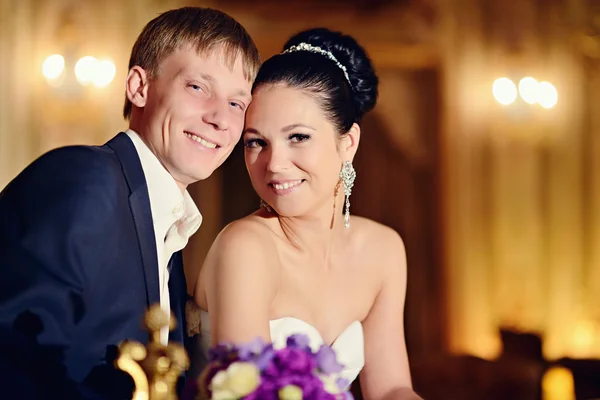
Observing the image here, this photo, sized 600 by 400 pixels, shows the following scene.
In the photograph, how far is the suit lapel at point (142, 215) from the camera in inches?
64.4

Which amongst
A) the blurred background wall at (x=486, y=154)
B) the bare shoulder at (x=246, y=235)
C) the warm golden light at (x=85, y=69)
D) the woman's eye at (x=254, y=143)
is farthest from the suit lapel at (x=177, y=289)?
the blurred background wall at (x=486, y=154)

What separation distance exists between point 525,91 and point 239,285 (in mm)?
5023

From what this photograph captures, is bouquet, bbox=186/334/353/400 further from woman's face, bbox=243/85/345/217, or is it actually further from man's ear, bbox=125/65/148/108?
man's ear, bbox=125/65/148/108

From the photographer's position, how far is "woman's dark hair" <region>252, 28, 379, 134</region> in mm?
1949

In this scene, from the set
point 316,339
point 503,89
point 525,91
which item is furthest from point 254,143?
point 525,91

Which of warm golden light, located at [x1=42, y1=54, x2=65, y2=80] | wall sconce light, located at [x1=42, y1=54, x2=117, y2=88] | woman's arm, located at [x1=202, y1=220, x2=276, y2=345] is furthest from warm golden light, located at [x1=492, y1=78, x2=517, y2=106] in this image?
woman's arm, located at [x1=202, y1=220, x2=276, y2=345]

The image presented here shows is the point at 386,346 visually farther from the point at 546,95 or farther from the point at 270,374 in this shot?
the point at 546,95

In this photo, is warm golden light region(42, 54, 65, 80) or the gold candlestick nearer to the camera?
the gold candlestick

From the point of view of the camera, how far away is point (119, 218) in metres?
1.60

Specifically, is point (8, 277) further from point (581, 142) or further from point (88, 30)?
point (581, 142)

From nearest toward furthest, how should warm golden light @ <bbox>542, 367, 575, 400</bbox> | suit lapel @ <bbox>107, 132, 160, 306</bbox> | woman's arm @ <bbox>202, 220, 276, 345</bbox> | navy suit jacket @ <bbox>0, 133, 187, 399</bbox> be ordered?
navy suit jacket @ <bbox>0, 133, 187, 399</bbox> < suit lapel @ <bbox>107, 132, 160, 306</bbox> < woman's arm @ <bbox>202, 220, 276, 345</bbox> < warm golden light @ <bbox>542, 367, 575, 400</bbox>

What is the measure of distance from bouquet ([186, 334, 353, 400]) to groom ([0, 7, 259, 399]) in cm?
40

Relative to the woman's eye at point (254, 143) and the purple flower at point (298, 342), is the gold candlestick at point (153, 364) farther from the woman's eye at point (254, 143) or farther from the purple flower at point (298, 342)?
the woman's eye at point (254, 143)

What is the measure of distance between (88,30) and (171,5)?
26.3 inches
